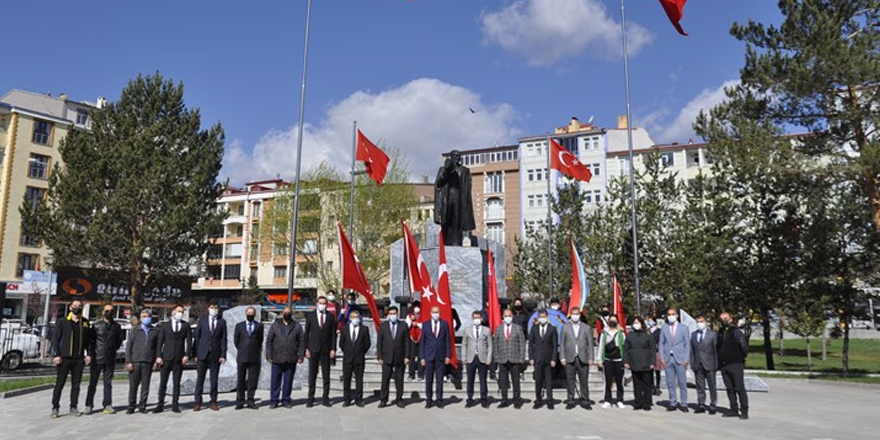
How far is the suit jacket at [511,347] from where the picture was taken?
1141 cm

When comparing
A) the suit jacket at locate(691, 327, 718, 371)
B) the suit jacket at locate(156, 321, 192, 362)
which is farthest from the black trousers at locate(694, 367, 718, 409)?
the suit jacket at locate(156, 321, 192, 362)

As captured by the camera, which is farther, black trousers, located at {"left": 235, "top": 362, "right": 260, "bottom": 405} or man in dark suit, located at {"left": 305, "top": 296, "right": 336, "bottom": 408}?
man in dark suit, located at {"left": 305, "top": 296, "right": 336, "bottom": 408}

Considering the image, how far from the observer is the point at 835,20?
19.4 m

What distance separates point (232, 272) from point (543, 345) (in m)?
61.5

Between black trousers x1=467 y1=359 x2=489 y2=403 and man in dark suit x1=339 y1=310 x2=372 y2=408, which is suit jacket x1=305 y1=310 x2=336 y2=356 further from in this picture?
black trousers x1=467 y1=359 x2=489 y2=403

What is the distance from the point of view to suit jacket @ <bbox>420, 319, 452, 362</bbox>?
11359mm

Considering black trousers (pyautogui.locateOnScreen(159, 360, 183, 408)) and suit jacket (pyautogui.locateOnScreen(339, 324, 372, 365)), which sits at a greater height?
suit jacket (pyautogui.locateOnScreen(339, 324, 372, 365))

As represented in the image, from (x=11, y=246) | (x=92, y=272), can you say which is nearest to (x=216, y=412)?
(x=92, y=272)

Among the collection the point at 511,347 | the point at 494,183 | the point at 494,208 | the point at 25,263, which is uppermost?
the point at 494,183

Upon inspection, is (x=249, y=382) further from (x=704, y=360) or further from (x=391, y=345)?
(x=704, y=360)

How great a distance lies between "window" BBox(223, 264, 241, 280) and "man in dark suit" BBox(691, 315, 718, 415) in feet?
202

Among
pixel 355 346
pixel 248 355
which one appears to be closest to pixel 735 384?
pixel 355 346

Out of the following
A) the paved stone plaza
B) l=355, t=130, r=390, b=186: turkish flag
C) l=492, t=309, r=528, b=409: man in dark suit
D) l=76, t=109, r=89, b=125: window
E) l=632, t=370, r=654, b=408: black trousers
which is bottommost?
the paved stone plaza

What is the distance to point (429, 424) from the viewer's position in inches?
372
